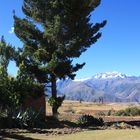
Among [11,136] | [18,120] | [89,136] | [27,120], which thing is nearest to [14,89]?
[27,120]

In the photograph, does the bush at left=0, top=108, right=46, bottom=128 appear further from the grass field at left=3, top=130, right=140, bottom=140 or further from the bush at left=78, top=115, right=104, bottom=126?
the bush at left=78, top=115, right=104, bottom=126

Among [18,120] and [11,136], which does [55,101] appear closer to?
[18,120]

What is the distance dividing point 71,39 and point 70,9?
9.49 ft

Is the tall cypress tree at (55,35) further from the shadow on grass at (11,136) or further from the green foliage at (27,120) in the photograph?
the shadow on grass at (11,136)

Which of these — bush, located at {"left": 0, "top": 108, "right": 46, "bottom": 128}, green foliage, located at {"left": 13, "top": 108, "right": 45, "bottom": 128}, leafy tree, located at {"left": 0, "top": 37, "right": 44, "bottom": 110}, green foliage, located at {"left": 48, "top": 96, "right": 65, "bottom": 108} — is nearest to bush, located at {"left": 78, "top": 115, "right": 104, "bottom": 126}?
green foliage, located at {"left": 48, "top": 96, "right": 65, "bottom": 108}

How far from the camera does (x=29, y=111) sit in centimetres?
3444

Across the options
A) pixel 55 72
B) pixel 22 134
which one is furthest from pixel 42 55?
pixel 22 134

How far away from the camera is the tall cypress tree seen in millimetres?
41750

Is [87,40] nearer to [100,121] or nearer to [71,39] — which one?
[71,39]

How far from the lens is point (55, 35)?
4153cm

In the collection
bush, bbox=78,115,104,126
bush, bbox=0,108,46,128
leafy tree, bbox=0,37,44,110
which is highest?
leafy tree, bbox=0,37,44,110

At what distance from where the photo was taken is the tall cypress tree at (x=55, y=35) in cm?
4175

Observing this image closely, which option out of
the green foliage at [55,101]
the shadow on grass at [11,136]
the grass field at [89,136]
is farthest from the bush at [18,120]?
the green foliage at [55,101]

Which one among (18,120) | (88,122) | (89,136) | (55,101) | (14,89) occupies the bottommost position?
(89,136)
